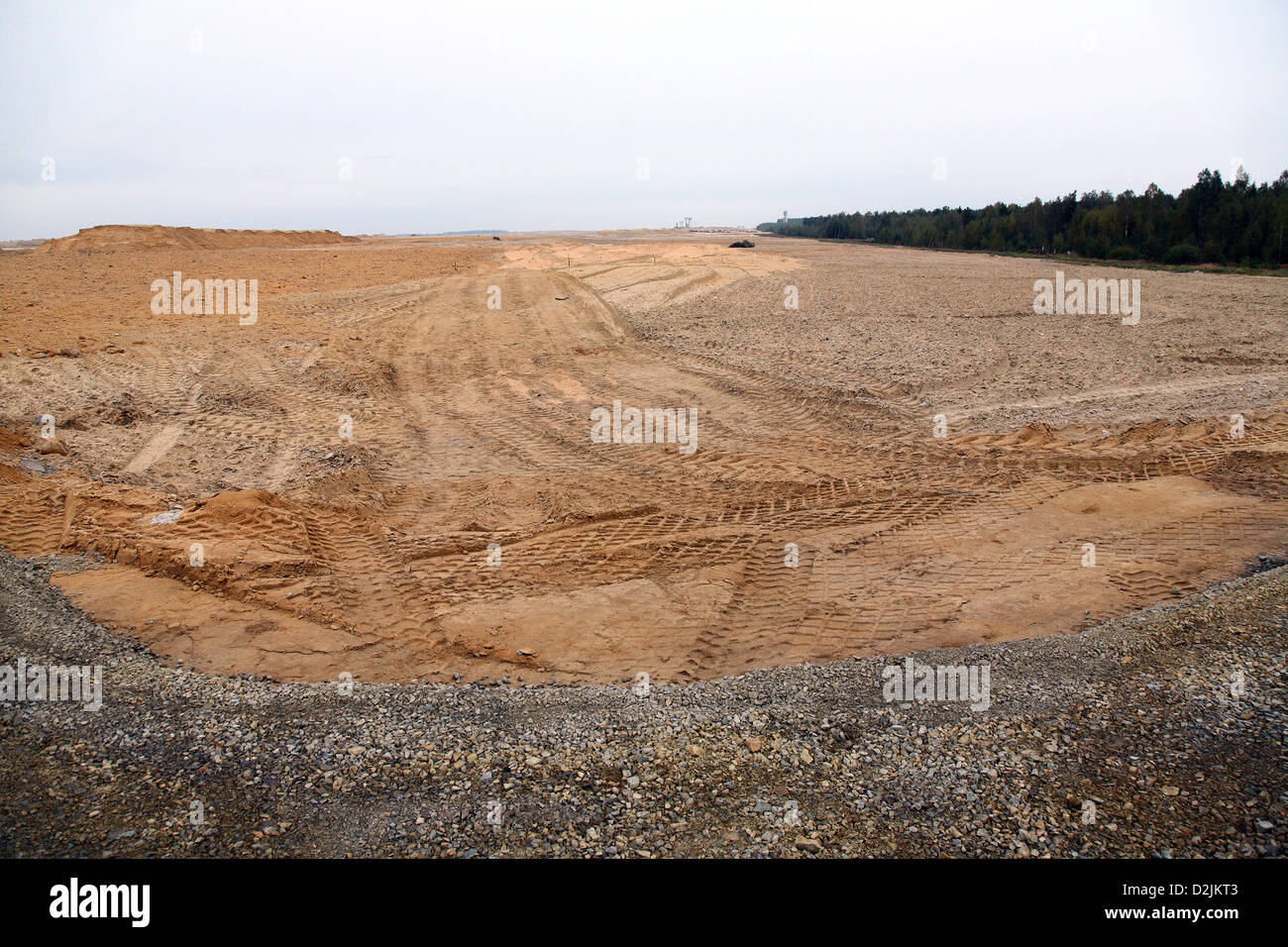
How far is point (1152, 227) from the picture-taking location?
38500 millimetres

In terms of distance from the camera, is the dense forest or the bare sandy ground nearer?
the bare sandy ground

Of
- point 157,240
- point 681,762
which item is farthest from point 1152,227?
point 157,240

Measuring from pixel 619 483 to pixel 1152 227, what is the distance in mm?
42779

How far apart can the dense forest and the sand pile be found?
49.8 meters

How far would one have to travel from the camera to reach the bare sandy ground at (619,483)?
580cm

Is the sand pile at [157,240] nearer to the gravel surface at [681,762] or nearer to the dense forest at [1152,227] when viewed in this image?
the gravel surface at [681,762]

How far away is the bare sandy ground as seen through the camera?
5801 mm

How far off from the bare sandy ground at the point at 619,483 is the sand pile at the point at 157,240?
23982mm

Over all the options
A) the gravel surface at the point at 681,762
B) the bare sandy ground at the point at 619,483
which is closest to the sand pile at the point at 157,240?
the bare sandy ground at the point at 619,483

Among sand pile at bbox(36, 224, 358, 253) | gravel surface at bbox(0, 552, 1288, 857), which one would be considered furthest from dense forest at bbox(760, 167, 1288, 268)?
sand pile at bbox(36, 224, 358, 253)

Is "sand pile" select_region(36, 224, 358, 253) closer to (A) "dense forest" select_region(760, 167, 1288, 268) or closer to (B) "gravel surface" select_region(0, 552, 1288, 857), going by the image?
(B) "gravel surface" select_region(0, 552, 1288, 857)

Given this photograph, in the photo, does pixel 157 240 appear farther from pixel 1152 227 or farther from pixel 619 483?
pixel 1152 227
